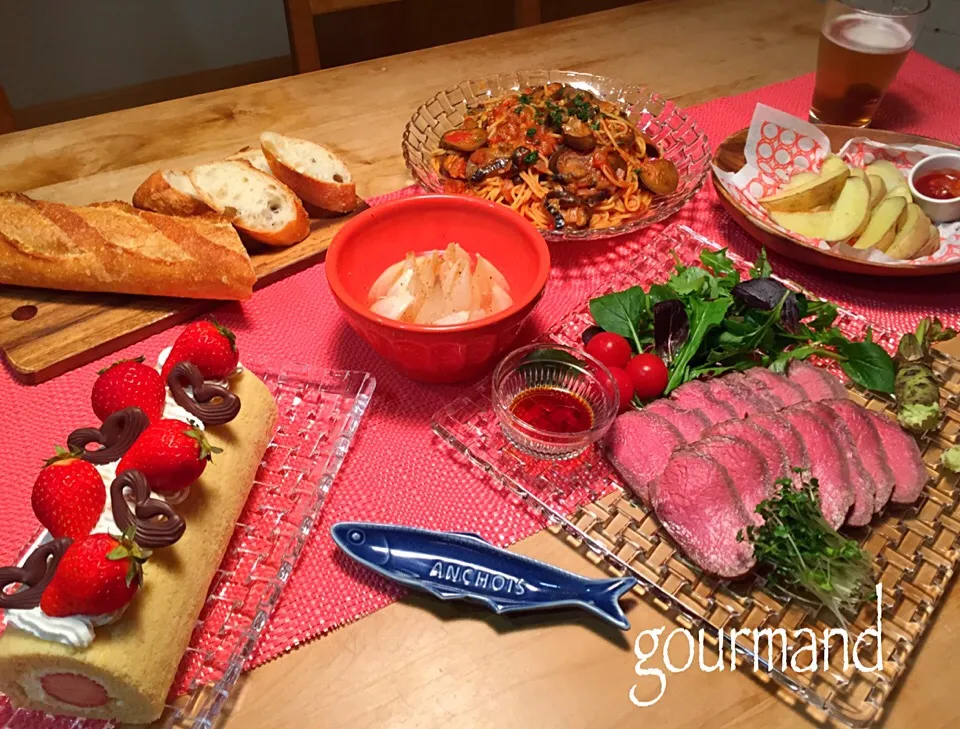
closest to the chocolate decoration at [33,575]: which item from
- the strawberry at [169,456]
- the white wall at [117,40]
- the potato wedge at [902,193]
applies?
the strawberry at [169,456]

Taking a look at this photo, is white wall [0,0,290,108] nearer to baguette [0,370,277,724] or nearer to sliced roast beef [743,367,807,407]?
baguette [0,370,277,724]

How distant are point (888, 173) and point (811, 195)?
0.28 metres

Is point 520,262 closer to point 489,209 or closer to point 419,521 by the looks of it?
point 489,209

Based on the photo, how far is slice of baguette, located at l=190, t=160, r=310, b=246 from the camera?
2029 millimetres

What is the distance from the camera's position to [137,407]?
1343 mm

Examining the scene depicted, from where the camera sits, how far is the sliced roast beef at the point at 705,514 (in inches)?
50.6

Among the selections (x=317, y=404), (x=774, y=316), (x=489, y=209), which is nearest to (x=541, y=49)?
(x=489, y=209)

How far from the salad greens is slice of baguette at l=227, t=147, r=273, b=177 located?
3.55ft

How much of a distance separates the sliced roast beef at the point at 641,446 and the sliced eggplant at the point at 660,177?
0.85 m

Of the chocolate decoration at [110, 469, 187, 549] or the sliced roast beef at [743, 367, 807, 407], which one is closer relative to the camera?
the chocolate decoration at [110, 469, 187, 549]

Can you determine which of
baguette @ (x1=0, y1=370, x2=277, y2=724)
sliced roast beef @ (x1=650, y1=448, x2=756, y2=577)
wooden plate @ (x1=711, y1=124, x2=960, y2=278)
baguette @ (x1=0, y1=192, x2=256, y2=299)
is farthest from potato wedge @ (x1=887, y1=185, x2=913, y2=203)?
baguette @ (x1=0, y1=370, x2=277, y2=724)

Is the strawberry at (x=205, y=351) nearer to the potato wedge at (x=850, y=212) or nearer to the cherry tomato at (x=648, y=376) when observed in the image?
the cherry tomato at (x=648, y=376)

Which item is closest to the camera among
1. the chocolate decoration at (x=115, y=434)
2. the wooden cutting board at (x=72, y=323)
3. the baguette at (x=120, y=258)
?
the chocolate decoration at (x=115, y=434)

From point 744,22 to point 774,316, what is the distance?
212cm
